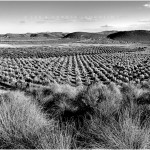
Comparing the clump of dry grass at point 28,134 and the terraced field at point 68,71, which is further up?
the clump of dry grass at point 28,134

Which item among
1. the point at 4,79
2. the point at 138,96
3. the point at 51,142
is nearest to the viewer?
the point at 51,142

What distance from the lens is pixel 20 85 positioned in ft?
49.4

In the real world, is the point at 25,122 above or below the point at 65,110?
above

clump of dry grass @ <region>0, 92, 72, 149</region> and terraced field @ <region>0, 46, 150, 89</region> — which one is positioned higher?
clump of dry grass @ <region>0, 92, 72, 149</region>

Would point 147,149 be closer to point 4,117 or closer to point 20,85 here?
point 4,117

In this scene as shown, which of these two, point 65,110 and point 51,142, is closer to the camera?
point 51,142

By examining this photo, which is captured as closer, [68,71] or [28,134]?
[28,134]

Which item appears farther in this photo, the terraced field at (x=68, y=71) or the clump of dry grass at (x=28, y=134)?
the terraced field at (x=68, y=71)

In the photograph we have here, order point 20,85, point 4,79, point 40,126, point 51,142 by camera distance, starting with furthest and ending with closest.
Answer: point 4,79 < point 20,85 < point 40,126 < point 51,142

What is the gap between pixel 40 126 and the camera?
4.86 meters

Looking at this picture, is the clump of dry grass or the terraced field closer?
the clump of dry grass

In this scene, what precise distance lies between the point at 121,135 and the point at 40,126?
1792 mm

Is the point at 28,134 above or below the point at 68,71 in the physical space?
above

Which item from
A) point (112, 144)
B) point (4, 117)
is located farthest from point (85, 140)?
point (4, 117)
